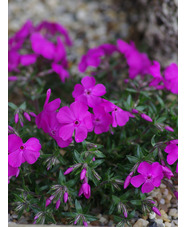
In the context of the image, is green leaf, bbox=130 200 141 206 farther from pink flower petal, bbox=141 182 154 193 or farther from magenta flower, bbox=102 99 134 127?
magenta flower, bbox=102 99 134 127

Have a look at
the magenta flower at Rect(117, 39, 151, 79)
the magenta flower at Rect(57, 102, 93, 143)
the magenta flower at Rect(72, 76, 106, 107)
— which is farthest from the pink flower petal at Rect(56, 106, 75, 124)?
the magenta flower at Rect(117, 39, 151, 79)

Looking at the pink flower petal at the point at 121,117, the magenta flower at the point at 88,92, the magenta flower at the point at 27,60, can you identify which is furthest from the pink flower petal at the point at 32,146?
the magenta flower at the point at 27,60

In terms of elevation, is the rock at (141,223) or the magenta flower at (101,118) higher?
the magenta flower at (101,118)

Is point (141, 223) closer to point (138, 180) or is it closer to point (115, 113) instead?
point (138, 180)

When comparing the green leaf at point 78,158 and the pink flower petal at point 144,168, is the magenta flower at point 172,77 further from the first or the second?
the green leaf at point 78,158

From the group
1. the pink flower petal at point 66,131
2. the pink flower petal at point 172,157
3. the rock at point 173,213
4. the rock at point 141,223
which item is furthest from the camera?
the rock at point 173,213

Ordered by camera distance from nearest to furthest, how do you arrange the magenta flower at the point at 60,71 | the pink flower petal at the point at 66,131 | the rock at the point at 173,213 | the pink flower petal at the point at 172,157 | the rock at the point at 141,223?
the pink flower petal at the point at 66,131
the pink flower petal at the point at 172,157
the rock at the point at 141,223
the rock at the point at 173,213
the magenta flower at the point at 60,71

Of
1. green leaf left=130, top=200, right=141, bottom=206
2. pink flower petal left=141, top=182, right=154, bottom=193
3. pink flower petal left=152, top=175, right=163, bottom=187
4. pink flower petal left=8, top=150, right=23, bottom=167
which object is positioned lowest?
green leaf left=130, top=200, right=141, bottom=206
